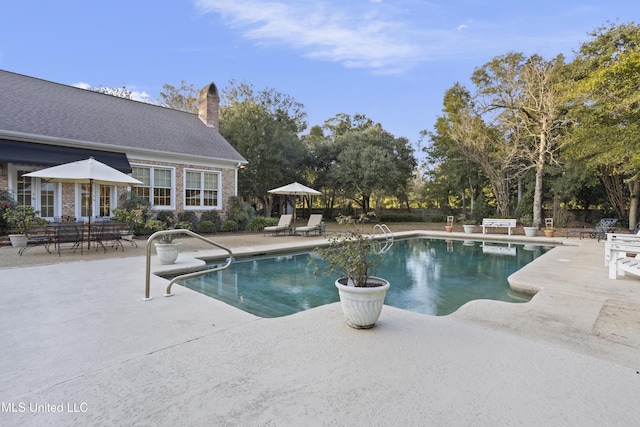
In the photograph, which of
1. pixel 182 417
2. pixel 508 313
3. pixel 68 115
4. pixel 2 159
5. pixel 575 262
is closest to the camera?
pixel 182 417

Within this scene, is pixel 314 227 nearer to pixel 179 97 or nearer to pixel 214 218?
pixel 214 218

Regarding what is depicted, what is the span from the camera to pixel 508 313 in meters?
4.05

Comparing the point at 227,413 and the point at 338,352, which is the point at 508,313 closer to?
the point at 338,352

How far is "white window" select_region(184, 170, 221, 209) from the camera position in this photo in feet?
48.5

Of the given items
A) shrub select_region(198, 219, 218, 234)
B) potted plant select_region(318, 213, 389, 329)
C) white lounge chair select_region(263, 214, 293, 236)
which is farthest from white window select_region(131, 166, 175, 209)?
potted plant select_region(318, 213, 389, 329)

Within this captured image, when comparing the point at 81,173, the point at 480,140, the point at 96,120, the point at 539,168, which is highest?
the point at 480,140

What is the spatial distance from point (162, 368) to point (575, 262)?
8.99 m

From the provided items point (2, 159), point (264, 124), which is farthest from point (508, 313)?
point (264, 124)

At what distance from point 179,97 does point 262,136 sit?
14064mm

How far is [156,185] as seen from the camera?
13820mm

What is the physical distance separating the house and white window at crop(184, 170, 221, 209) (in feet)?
0.15

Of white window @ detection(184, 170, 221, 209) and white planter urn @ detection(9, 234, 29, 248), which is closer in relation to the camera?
white planter urn @ detection(9, 234, 29, 248)

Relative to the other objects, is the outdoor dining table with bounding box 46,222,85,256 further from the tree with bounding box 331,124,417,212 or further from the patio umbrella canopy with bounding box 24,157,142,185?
the tree with bounding box 331,124,417,212

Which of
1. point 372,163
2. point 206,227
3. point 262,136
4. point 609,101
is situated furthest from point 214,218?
point 609,101
